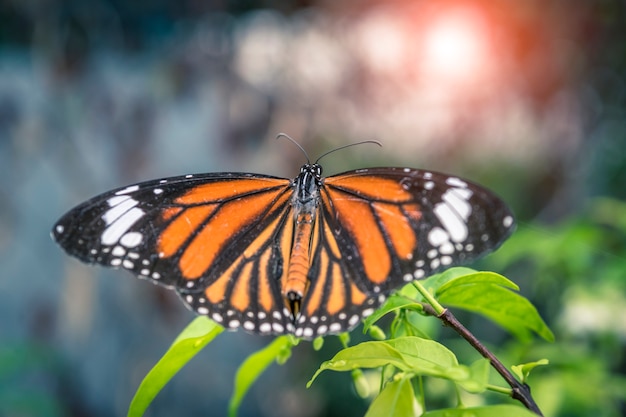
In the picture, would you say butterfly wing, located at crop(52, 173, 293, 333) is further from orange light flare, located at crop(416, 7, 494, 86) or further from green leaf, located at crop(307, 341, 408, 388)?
orange light flare, located at crop(416, 7, 494, 86)

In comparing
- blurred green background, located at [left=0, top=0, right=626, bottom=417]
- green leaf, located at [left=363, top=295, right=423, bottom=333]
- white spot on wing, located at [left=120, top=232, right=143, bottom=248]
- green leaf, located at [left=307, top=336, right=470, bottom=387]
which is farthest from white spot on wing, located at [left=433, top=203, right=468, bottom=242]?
blurred green background, located at [left=0, top=0, right=626, bottom=417]

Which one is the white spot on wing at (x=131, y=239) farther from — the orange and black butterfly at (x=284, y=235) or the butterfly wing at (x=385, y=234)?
the butterfly wing at (x=385, y=234)

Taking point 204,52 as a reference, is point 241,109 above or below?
below

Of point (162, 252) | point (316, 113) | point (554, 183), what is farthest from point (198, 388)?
point (162, 252)

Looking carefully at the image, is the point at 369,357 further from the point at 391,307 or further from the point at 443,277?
the point at 443,277

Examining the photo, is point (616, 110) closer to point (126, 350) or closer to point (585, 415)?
point (585, 415)

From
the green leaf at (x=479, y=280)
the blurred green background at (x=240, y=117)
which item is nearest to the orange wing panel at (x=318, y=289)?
the green leaf at (x=479, y=280)

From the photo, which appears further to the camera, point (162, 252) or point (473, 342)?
point (162, 252)

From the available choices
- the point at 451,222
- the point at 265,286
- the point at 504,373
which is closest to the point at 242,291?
the point at 265,286
